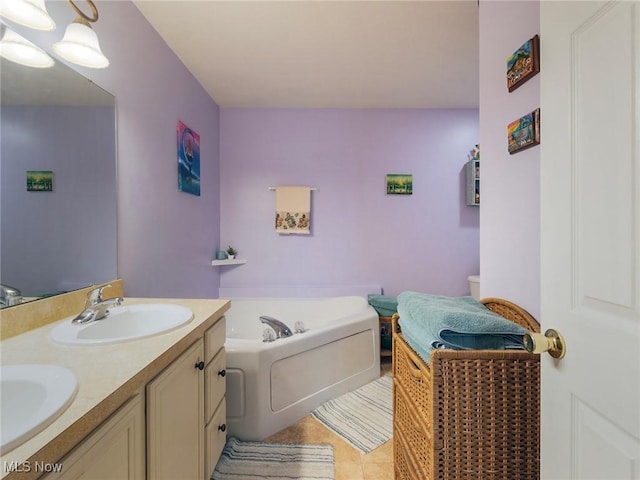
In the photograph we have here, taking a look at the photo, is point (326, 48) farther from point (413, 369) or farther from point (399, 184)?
point (413, 369)

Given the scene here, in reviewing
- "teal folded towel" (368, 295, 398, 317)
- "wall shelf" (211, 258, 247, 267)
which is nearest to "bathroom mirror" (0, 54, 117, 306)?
"wall shelf" (211, 258, 247, 267)

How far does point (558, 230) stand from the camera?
1.89 feet

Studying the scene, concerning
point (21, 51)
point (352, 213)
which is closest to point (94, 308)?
point (21, 51)

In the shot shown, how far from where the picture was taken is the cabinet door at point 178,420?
74 cm

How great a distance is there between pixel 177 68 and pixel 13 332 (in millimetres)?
1918

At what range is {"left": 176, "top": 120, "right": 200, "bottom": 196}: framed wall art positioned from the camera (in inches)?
79.1

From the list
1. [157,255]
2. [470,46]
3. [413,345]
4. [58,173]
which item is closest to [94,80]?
[58,173]

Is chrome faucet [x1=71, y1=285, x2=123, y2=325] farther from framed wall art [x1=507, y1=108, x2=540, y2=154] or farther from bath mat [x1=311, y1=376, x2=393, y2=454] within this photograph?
framed wall art [x1=507, y1=108, x2=540, y2=154]

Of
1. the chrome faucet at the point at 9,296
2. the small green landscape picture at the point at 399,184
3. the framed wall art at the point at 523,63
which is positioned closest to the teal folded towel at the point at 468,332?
the framed wall art at the point at 523,63

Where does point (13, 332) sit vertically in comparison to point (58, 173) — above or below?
below

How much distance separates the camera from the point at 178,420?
870 millimetres

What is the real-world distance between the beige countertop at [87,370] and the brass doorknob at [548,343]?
907 millimetres

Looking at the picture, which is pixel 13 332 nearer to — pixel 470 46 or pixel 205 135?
pixel 205 135

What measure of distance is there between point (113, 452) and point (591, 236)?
1.08 meters
